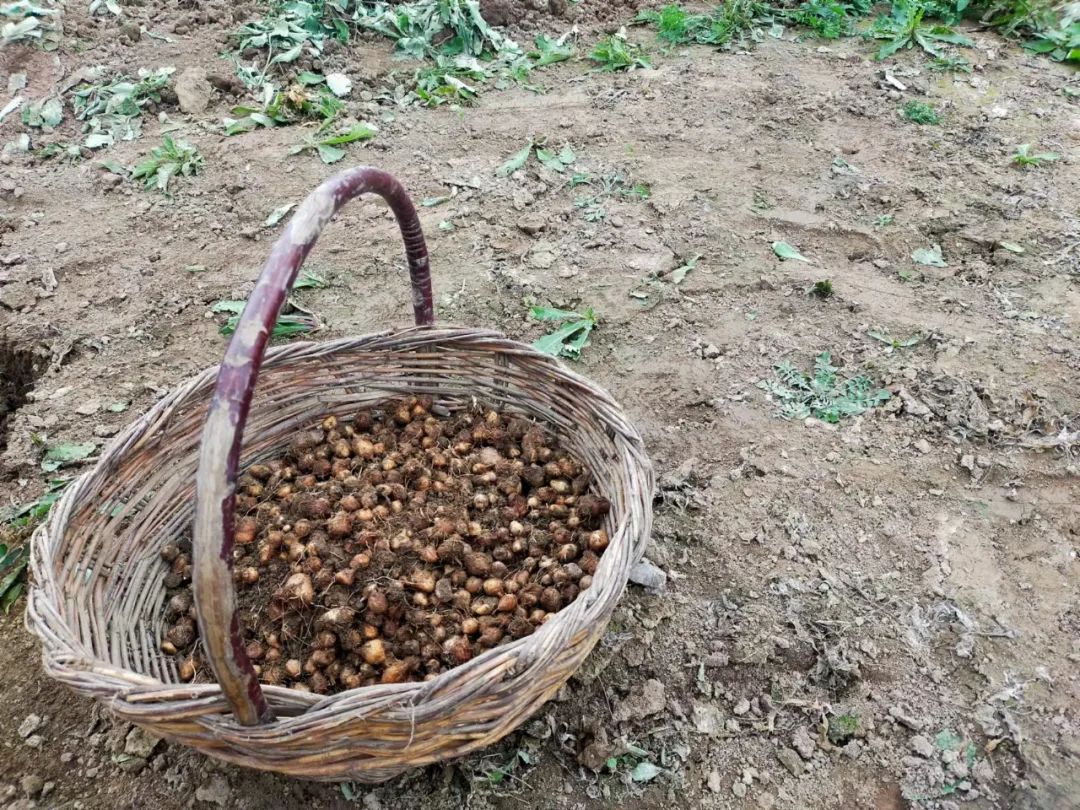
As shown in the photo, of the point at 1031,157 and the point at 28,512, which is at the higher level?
the point at 1031,157

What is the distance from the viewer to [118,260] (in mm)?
3016

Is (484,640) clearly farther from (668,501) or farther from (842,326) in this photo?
(842,326)

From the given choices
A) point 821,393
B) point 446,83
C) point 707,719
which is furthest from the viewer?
point 446,83

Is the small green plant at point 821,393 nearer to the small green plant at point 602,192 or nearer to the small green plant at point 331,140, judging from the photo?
the small green plant at point 602,192

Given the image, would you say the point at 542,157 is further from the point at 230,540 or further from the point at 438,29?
the point at 230,540

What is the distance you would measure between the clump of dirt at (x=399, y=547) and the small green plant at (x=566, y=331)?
0.51m

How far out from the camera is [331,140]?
3.54 meters

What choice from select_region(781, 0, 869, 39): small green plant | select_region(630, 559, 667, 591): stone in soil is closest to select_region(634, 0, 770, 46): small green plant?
select_region(781, 0, 869, 39): small green plant

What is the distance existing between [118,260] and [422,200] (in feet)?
3.88

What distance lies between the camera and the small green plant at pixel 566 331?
102 inches

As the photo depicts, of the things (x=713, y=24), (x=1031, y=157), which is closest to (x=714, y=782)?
(x=1031, y=157)

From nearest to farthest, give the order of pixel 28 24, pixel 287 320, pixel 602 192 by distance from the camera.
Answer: pixel 287 320 → pixel 602 192 → pixel 28 24

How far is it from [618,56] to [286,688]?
12.4 ft

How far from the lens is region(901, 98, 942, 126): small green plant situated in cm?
360
